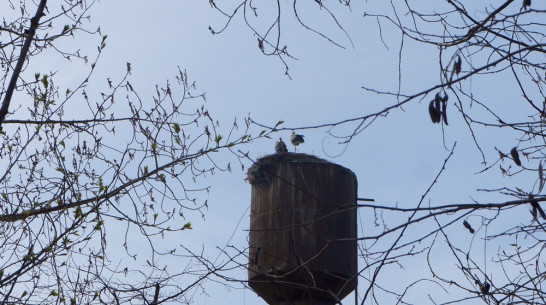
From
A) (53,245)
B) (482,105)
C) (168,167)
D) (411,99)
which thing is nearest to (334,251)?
(168,167)

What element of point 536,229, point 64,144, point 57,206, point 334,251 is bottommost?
point 536,229

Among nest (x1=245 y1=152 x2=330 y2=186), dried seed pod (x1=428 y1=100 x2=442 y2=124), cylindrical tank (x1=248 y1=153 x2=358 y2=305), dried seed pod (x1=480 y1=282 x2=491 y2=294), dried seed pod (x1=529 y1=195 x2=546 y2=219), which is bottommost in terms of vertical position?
dried seed pod (x1=480 y1=282 x2=491 y2=294)

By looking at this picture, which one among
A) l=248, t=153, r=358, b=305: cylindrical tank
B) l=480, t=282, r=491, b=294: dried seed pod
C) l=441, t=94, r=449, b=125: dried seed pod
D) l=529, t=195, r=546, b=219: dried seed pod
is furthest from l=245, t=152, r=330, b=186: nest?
l=441, t=94, r=449, b=125: dried seed pod

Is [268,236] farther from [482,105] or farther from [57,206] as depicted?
[482,105]

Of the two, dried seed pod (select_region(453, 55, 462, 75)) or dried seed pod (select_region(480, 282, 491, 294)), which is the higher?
dried seed pod (select_region(453, 55, 462, 75))

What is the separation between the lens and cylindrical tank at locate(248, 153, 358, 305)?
891 centimetres

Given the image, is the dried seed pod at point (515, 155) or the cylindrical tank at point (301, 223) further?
the cylindrical tank at point (301, 223)

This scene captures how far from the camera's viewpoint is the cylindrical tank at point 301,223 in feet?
29.2

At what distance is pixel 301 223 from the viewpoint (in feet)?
28.6

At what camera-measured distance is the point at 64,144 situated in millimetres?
6219

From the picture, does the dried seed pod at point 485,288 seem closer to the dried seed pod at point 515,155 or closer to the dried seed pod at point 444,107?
the dried seed pod at point 515,155

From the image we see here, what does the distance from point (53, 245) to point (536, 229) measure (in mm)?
2726

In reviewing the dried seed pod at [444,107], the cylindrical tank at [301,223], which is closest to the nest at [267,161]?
the cylindrical tank at [301,223]

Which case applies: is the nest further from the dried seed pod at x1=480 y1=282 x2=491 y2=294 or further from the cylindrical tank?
the dried seed pod at x1=480 y1=282 x2=491 y2=294
